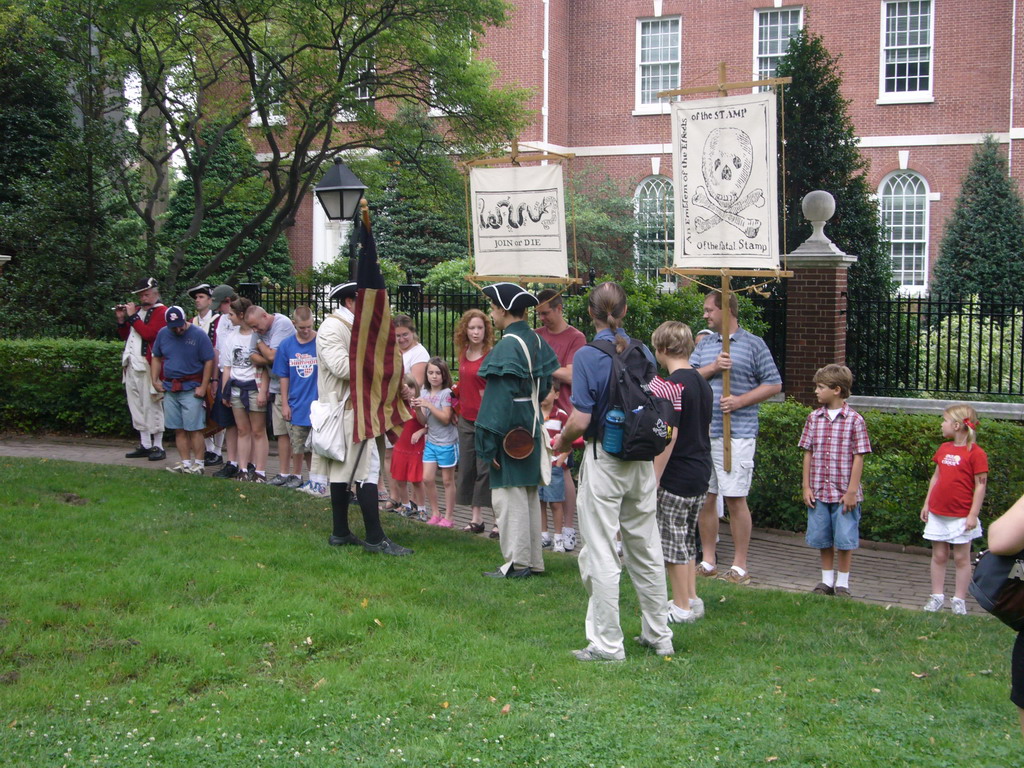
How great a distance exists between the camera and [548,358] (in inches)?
302

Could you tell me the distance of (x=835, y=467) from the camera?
7.42 m

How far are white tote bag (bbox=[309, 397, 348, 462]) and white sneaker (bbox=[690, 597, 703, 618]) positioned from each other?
2.87 m

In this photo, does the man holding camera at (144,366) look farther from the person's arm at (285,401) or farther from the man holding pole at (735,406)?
the man holding pole at (735,406)

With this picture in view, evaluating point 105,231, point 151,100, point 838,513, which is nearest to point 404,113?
point 151,100

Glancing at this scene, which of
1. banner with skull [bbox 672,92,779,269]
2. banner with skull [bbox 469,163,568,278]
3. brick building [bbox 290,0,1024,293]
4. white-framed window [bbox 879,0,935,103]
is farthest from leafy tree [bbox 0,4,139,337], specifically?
white-framed window [bbox 879,0,935,103]

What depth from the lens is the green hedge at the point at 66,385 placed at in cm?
1382

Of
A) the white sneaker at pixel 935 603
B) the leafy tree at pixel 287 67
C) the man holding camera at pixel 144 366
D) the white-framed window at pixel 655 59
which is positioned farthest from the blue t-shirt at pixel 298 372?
the white-framed window at pixel 655 59

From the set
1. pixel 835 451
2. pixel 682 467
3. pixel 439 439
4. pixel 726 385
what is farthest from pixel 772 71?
pixel 682 467

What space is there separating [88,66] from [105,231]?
241 cm

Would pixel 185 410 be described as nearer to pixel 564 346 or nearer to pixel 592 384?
pixel 564 346

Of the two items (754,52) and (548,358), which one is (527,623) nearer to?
(548,358)

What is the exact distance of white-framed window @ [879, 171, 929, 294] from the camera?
2916 centimetres

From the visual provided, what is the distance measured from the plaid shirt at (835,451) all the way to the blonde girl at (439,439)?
11.2 ft

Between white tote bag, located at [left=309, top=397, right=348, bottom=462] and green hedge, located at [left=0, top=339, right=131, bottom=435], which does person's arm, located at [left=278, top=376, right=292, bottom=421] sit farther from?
green hedge, located at [left=0, top=339, right=131, bottom=435]
